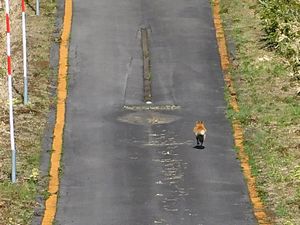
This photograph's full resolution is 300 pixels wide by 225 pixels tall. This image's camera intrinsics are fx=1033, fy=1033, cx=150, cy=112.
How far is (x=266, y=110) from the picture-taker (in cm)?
2256

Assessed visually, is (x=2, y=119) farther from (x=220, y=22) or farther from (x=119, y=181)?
(x=220, y=22)

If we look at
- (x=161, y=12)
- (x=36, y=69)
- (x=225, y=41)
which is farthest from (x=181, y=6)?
(x=36, y=69)

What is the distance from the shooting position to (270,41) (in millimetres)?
26609

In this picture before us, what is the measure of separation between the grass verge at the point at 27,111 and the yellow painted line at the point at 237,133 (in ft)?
12.7

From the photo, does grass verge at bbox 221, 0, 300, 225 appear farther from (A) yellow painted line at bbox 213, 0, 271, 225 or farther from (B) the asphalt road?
(B) the asphalt road

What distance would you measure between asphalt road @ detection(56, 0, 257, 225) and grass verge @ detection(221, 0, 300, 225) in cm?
45

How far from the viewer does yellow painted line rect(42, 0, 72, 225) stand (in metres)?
18.0

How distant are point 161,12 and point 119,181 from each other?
11348 mm

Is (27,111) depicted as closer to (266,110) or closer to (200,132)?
(200,132)

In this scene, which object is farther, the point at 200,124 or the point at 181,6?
the point at 181,6

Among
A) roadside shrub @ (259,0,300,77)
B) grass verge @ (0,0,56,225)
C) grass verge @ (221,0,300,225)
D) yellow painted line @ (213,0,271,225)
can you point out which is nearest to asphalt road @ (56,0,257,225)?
yellow painted line @ (213,0,271,225)

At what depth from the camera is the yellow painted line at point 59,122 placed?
17953 millimetres

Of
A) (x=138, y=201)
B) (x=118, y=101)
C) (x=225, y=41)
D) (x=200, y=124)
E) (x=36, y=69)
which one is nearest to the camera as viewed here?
(x=138, y=201)

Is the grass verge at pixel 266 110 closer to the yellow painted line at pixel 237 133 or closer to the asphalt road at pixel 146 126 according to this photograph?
the yellow painted line at pixel 237 133
